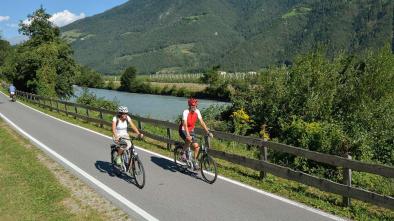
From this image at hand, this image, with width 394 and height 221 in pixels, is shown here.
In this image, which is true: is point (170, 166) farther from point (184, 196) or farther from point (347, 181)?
point (347, 181)

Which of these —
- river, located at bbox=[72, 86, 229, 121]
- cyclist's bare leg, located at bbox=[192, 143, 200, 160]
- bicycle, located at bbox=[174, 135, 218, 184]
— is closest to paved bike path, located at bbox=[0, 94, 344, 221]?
bicycle, located at bbox=[174, 135, 218, 184]

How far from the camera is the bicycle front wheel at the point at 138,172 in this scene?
1016cm

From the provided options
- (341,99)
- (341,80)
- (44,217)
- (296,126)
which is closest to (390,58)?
(341,80)

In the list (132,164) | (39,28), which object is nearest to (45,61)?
(39,28)

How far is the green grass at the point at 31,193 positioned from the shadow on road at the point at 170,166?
9.72 feet

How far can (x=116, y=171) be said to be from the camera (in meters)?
11.9

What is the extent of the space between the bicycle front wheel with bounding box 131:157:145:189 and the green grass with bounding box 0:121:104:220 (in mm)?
1548

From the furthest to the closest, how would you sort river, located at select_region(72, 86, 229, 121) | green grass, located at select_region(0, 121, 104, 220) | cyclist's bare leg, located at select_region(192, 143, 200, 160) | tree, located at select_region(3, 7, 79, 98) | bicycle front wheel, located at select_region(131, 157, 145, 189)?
tree, located at select_region(3, 7, 79, 98), river, located at select_region(72, 86, 229, 121), cyclist's bare leg, located at select_region(192, 143, 200, 160), bicycle front wheel, located at select_region(131, 157, 145, 189), green grass, located at select_region(0, 121, 104, 220)

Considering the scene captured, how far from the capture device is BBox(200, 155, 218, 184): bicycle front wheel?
34.1ft

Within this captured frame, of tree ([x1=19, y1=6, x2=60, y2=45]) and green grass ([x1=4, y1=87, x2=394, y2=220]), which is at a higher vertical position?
tree ([x1=19, y1=6, x2=60, y2=45])

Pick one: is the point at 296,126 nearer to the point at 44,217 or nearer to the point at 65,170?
the point at 65,170

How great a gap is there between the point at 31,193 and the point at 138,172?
2.50 meters

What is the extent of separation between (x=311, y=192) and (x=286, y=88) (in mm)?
20429

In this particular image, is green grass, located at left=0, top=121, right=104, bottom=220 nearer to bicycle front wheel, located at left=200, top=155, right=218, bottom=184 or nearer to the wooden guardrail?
bicycle front wheel, located at left=200, top=155, right=218, bottom=184
